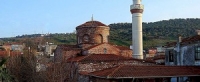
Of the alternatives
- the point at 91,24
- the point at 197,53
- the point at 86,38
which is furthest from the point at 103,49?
the point at 197,53

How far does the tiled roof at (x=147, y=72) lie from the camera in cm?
1936

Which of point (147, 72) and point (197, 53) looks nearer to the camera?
point (147, 72)

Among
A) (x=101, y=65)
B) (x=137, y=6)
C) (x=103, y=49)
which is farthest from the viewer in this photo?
(x=137, y=6)

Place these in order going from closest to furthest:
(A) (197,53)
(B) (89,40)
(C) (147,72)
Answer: (C) (147,72) → (A) (197,53) → (B) (89,40)

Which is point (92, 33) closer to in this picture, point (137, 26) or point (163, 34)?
point (137, 26)

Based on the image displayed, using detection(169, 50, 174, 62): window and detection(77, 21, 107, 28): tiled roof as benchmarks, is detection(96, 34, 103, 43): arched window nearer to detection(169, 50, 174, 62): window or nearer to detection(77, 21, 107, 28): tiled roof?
detection(77, 21, 107, 28): tiled roof

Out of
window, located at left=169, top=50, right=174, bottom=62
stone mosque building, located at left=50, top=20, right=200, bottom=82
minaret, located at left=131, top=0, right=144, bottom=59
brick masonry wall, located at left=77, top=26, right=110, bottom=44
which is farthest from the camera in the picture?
brick masonry wall, located at left=77, top=26, right=110, bottom=44

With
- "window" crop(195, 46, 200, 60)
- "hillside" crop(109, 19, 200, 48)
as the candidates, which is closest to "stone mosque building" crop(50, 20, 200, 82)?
"window" crop(195, 46, 200, 60)

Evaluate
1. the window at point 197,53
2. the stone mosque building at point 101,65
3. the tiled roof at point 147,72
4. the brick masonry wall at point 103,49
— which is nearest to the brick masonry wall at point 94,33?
the stone mosque building at point 101,65

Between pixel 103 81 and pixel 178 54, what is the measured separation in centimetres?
869

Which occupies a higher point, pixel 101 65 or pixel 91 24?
pixel 91 24

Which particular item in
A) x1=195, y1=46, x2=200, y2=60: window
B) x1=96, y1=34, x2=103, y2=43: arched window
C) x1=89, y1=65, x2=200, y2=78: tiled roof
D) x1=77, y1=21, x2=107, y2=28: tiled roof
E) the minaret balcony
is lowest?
x1=89, y1=65, x2=200, y2=78: tiled roof

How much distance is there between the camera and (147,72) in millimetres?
20234

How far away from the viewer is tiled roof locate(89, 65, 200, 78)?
1936cm
